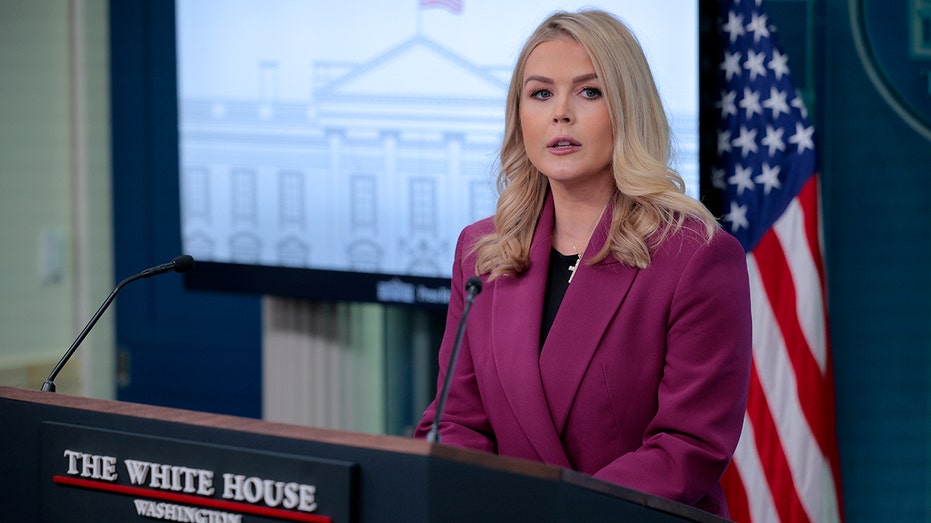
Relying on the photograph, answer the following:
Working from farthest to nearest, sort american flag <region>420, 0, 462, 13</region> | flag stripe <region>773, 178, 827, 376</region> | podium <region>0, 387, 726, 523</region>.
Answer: american flag <region>420, 0, 462, 13</region>
flag stripe <region>773, 178, 827, 376</region>
podium <region>0, 387, 726, 523</region>

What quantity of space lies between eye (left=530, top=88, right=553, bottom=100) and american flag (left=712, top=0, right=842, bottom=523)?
1294 mm

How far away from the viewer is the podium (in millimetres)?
1221

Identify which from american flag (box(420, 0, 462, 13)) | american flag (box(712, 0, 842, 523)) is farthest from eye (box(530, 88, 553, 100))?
american flag (box(420, 0, 462, 13))

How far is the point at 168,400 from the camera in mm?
4516

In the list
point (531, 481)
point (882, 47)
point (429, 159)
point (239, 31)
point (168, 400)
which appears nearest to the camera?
point (531, 481)

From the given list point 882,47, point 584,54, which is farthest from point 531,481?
point 882,47

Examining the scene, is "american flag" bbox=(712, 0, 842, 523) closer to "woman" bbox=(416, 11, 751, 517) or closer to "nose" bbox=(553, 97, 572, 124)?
"woman" bbox=(416, 11, 751, 517)

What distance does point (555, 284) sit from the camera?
6.55ft

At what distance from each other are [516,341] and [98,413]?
28.2 inches

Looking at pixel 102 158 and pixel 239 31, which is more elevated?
pixel 239 31

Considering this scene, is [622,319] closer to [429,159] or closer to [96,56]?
[429,159]

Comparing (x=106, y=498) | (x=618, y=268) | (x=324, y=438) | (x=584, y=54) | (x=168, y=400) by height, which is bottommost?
(x=168, y=400)

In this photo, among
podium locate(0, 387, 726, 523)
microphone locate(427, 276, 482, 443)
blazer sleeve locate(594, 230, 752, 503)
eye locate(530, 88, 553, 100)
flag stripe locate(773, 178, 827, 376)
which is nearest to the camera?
podium locate(0, 387, 726, 523)

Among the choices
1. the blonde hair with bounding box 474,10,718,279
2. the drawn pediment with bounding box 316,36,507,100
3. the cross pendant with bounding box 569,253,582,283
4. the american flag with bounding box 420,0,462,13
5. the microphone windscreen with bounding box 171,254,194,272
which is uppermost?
the american flag with bounding box 420,0,462,13
